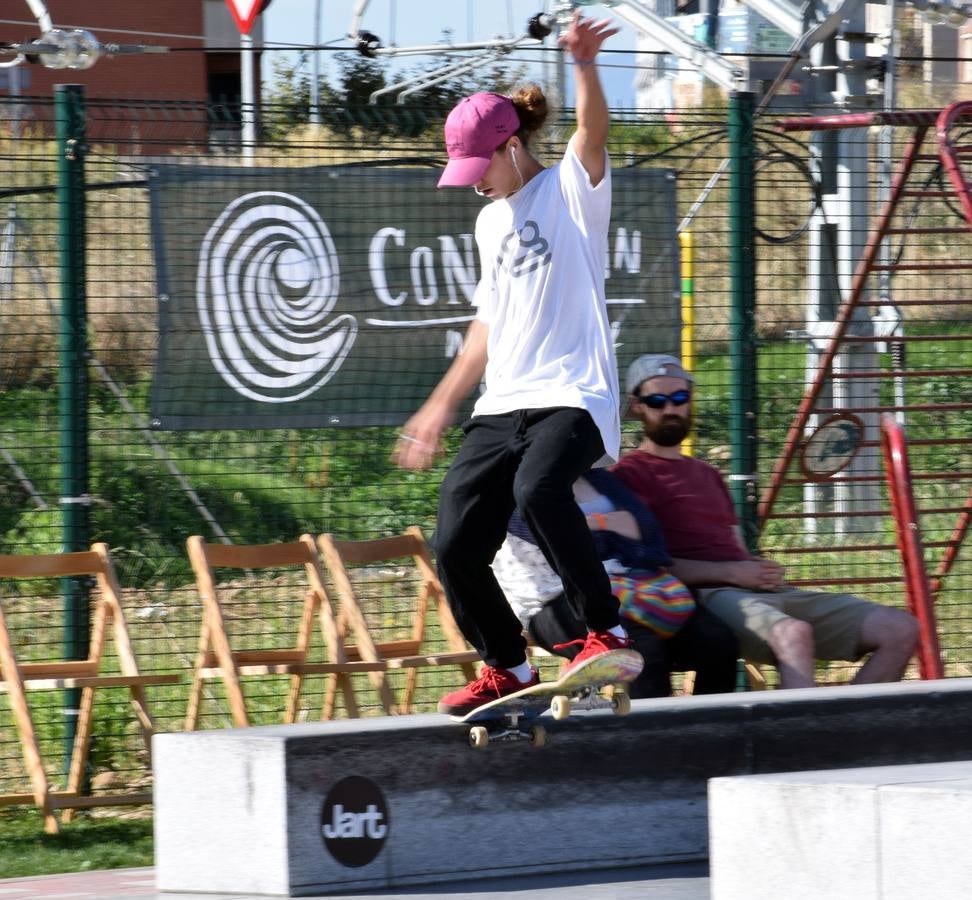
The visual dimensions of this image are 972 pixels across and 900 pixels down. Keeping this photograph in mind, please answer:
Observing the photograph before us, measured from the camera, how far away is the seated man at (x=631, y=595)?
5871 mm

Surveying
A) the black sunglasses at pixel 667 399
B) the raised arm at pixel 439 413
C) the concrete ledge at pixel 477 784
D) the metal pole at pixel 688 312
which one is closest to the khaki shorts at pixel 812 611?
the concrete ledge at pixel 477 784

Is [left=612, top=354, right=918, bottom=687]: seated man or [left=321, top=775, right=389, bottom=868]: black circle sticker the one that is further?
[left=612, top=354, right=918, bottom=687]: seated man

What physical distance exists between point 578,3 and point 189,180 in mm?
7297

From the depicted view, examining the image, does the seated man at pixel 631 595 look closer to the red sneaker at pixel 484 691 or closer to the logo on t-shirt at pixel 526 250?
the red sneaker at pixel 484 691

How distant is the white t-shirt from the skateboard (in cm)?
63

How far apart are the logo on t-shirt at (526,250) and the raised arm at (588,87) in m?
0.25

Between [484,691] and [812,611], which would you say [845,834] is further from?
[812,611]

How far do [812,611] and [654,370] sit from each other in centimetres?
109

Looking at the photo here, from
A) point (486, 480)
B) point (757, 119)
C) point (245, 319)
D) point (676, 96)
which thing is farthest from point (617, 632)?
point (676, 96)

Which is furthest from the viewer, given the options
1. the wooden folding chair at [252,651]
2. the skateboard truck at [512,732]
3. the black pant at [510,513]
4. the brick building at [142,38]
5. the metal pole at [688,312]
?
the brick building at [142,38]

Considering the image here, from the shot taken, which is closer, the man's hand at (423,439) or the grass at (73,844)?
the man's hand at (423,439)

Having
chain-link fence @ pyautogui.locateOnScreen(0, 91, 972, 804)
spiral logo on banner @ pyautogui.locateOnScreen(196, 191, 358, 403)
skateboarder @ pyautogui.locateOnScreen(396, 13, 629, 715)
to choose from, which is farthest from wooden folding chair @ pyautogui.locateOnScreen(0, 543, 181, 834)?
skateboarder @ pyautogui.locateOnScreen(396, 13, 629, 715)

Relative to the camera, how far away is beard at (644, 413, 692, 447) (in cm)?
627

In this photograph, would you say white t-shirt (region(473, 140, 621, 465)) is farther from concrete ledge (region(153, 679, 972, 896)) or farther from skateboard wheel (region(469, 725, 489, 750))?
concrete ledge (region(153, 679, 972, 896))
